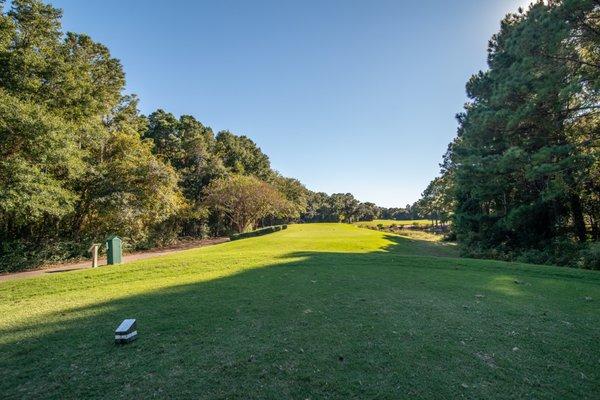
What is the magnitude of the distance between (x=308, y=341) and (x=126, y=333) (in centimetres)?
224

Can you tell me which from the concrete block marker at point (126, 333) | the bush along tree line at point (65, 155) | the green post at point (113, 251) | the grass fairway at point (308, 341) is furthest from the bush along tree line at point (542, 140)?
the bush along tree line at point (65, 155)

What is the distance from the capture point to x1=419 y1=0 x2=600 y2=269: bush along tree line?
1208cm

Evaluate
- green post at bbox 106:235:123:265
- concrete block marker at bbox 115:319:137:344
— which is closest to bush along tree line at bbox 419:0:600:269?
concrete block marker at bbox 115:319:137:344

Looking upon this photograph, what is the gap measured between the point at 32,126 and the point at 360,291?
16.6m

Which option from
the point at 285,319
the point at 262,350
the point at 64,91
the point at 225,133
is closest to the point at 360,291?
the point at 285,319

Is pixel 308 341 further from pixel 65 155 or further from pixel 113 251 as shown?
pixel 65 155

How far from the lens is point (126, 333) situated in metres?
3.73

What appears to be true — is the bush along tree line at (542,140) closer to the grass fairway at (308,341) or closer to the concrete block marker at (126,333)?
the grass fairway at (308,341)

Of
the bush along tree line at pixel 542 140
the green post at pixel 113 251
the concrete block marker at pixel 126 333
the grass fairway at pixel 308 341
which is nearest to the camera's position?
the grass fairway at pixel 308 341

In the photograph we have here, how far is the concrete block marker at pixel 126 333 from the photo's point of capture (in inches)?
145

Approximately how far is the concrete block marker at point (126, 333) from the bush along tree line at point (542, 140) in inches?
568

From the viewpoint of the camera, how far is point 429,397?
2699mm

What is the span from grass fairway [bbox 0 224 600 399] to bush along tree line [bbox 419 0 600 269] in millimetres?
8784

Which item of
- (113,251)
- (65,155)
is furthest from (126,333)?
(65,155)
